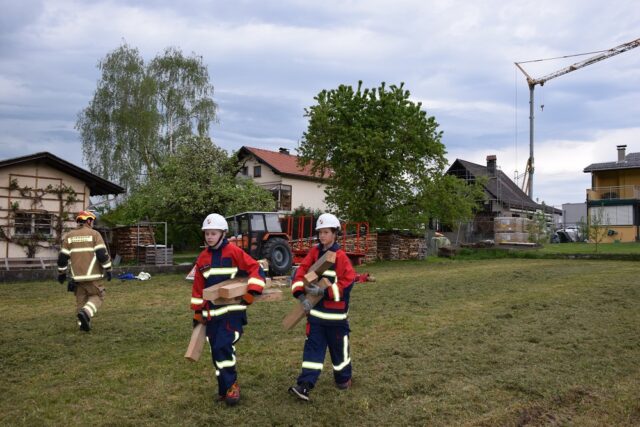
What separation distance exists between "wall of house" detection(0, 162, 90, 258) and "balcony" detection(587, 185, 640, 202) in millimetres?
34459

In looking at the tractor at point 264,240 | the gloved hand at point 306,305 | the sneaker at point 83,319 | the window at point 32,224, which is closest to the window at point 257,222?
the tractor at point 264,240

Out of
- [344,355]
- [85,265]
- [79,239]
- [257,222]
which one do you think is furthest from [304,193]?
[344,355]

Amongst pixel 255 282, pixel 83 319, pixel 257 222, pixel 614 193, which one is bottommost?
pixel 83 319

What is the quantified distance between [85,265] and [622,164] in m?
41.3

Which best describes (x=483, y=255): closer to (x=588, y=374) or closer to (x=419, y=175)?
(x=419, y=175)

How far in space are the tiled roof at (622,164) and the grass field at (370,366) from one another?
3292cm

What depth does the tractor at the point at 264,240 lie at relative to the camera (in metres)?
17.0

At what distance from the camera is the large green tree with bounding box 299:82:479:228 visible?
24.8m

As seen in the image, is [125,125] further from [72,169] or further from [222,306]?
[222,306]

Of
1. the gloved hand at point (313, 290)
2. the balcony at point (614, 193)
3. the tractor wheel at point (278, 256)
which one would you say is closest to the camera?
the gloved hand at point (313, 290)

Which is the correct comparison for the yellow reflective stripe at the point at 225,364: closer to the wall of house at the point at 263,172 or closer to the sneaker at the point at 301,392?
the sneaker at the point at 301,392

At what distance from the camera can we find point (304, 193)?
42344 millimetres

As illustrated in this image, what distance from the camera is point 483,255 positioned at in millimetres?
28219

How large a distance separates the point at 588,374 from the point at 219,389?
387cm
